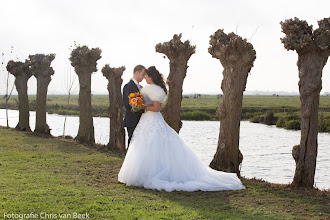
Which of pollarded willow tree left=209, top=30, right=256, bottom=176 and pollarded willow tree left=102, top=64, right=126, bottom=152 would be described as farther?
pollarded willow tree left=102, top=64, right=126, bottom=152

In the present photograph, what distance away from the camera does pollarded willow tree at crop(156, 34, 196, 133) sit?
1127 cm

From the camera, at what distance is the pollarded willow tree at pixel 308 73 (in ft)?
26.4

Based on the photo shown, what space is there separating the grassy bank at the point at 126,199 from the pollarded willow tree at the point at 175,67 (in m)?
2.58

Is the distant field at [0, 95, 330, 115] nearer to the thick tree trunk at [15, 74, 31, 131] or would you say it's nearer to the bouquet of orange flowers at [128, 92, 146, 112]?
the thick tree trunk at [15, 74, 31, 131]

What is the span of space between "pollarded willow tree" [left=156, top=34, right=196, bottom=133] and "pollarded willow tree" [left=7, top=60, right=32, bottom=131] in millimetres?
10914

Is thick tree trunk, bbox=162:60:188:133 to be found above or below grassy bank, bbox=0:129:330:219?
above

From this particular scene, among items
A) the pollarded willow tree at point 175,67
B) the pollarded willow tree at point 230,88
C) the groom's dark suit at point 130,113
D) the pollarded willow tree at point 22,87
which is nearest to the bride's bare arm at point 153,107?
the groom's dark suit at point 130,113

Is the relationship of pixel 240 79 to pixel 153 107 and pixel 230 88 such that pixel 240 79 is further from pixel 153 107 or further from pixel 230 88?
pixel 153 107

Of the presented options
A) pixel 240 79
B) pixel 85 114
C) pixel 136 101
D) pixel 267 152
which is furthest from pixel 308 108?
pixel 267 152

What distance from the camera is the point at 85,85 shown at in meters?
15.8

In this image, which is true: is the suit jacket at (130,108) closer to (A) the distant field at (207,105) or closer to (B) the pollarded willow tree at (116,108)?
(B) the pollarded willow tree at (116,108)

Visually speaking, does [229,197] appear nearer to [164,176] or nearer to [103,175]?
[164,176]

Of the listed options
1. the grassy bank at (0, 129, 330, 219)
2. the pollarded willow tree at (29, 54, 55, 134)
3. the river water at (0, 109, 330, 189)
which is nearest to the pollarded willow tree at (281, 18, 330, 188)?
the grassy bank at (0, 129, 330, 219)

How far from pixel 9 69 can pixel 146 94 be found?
46.7 ft
